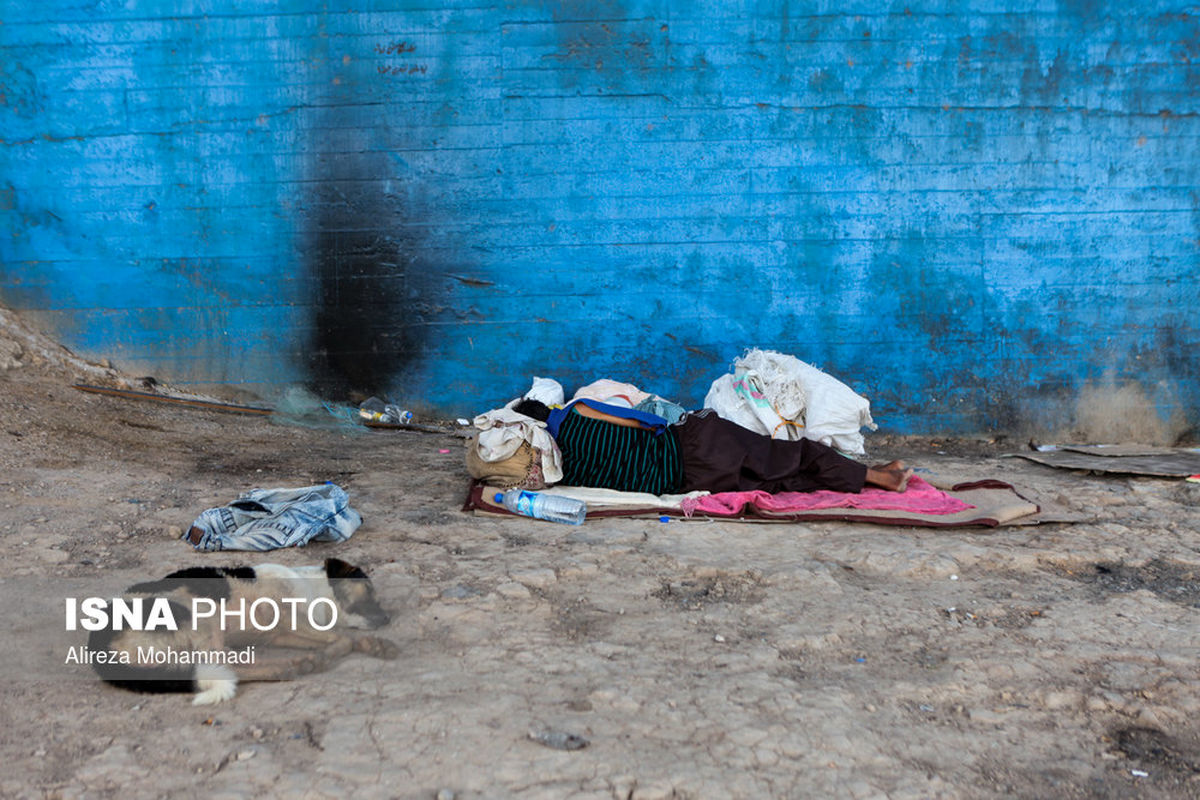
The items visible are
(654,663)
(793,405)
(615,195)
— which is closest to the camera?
(654,663)

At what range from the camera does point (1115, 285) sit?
5.40 metres

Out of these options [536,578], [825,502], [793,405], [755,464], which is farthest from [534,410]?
[536,578]

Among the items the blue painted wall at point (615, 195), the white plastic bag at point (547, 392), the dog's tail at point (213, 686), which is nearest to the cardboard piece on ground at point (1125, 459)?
the blue painted wall at point (615, 195)

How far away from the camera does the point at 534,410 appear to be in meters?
4.41

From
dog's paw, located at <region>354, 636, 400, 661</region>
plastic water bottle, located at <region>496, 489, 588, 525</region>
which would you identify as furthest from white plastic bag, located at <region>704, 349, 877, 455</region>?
dog's paw, located at <region>354, 636, 400, 661</region>

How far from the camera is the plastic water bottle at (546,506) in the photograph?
364 cm

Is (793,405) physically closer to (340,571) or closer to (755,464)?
(755,464)

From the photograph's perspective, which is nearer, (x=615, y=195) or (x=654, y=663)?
(x=654, y=663)

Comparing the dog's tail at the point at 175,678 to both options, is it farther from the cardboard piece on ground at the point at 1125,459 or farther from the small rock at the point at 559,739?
the cardboard piece on ground at the point at 1125,459

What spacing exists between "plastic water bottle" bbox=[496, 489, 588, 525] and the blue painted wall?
188 cm

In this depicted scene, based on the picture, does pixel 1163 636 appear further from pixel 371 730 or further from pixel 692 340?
pixel 692 340

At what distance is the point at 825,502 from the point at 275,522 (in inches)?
88.8

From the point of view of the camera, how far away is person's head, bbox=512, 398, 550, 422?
4391 mm

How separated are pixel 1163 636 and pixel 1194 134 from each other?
13.2 feet
